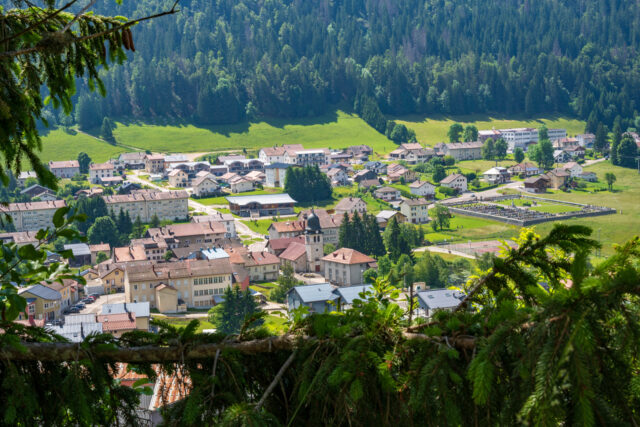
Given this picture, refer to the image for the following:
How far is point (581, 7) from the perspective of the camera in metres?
162

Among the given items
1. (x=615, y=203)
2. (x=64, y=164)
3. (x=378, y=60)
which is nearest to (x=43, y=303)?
(x=64, y=164)

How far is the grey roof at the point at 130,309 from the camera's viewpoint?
33.4m

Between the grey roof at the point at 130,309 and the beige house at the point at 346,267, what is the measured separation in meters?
14.3

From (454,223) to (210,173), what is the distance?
28298 millimetres

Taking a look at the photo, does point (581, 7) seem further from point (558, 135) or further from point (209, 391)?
point (209, 391)

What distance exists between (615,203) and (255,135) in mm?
49806

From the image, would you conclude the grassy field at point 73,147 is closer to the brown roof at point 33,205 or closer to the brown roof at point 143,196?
the brown roof at point 143,196

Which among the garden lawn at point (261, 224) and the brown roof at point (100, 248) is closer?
the brown roof at point (100, 248)

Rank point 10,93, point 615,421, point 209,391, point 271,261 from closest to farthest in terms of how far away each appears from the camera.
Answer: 1. point 615,421
2. point 209,391
3. point 10,93
4. point 271,261

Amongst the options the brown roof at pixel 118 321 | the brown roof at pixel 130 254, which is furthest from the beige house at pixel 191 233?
the brown roof at pixel 118 321

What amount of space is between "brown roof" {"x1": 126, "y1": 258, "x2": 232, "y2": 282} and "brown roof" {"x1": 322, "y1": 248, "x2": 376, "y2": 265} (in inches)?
281

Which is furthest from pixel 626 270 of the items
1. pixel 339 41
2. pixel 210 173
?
pixel 339 41

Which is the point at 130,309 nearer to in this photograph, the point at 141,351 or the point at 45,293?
the point at 45,293

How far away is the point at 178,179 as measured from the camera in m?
70.8
